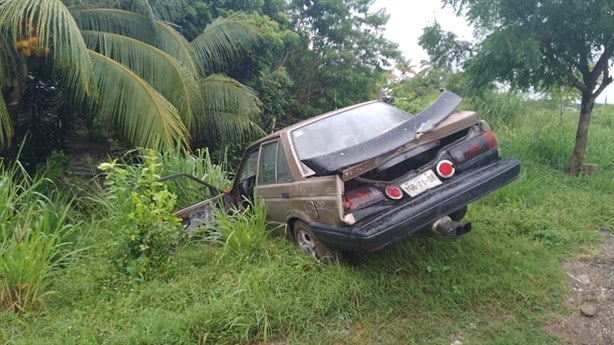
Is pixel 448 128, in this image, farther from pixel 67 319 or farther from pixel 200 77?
pixel 200 77

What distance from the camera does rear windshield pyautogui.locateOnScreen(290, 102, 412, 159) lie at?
14.1 feet

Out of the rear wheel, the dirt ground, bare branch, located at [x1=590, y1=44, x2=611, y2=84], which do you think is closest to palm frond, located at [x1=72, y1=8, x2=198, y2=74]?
the rear wheel

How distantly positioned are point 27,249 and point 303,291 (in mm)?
2367

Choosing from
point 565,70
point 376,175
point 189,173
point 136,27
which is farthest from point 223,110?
point 565,70

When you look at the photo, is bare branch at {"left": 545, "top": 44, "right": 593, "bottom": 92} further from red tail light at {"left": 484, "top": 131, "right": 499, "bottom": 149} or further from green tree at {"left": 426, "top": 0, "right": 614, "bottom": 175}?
red tail light at {"left": 484, "top": 131, "right": 499, "bottom": 149}

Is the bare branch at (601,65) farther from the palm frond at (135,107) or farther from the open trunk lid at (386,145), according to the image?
the palm frond at (135,107)

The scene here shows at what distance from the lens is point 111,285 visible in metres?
4.11

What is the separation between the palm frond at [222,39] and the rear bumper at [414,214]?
267 inches

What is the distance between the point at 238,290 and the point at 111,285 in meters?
1.30

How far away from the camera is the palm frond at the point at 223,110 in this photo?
8.85m

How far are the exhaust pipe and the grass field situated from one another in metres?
0.47

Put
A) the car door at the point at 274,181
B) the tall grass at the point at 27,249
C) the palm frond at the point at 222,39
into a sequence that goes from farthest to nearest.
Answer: the palm frond at the point at 222,39, the car door at the point at 274,181, the tall grass at the point at 27,249

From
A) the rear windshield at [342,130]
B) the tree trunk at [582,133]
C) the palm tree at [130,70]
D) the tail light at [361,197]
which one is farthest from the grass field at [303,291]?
the tree trunk at [582,133]

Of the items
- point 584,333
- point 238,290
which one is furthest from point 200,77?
point 584,333
